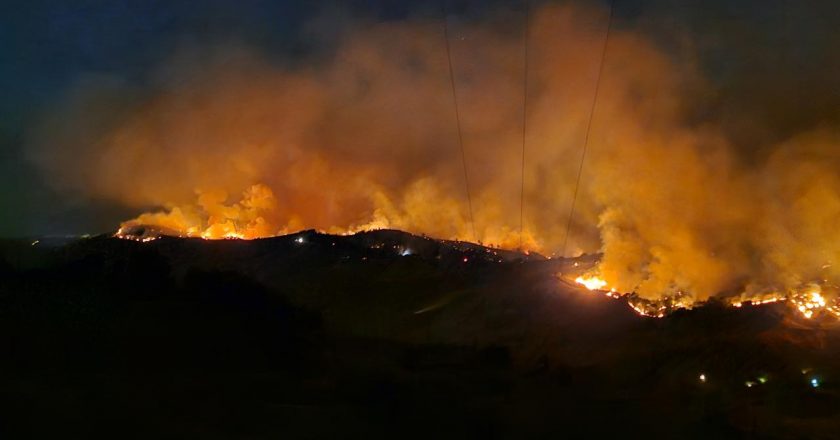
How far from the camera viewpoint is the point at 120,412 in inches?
419

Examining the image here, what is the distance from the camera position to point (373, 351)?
12758 millimetres

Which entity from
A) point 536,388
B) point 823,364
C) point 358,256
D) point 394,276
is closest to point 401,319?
point 394,276

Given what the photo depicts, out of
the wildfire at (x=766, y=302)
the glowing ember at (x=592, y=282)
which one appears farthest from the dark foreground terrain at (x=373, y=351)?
the glowing ember at (x=592, y=282)

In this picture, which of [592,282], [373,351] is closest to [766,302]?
[592,282]

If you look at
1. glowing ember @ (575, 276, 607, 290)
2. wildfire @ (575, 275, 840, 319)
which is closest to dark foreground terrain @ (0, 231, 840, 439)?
wildfire @ (575, 275, 840, 319)

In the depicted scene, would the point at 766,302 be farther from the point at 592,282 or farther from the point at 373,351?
the point at 373,351

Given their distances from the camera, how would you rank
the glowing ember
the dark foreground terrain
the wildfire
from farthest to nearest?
the glowing ember → the wildfire → the dark foreground terrain

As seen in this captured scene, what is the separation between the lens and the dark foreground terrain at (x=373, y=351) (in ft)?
35.5

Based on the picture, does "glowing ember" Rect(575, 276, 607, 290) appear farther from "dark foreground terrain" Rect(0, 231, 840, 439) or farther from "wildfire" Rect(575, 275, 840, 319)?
"dark foreground terrain" Rect(0, 231, 840, 439)

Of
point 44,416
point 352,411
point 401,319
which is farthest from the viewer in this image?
point 401,319

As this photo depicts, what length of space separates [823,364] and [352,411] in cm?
905

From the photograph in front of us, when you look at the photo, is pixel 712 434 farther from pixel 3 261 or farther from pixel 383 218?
pixel 3 261

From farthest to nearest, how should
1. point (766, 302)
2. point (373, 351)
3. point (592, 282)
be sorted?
1. point (592, 282)
2. point (766, 302)
3. point (373, 351)

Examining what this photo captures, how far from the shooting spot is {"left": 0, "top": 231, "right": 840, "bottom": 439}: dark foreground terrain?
10.8 metres
